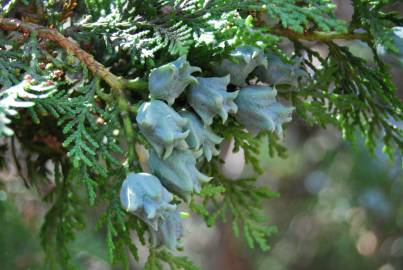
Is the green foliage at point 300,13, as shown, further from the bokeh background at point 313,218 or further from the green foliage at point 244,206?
the bokeh background at point 313,218

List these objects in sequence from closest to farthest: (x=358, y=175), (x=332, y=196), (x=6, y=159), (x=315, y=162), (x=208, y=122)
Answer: (x=208, y=122)
(x=6, y=159)
(x=358, y=175)
(x=332, y=196)
(x=315, y=162)

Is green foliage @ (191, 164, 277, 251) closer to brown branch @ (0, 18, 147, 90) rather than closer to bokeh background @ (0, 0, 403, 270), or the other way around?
brown branch @ (0, 18, 147, 90)

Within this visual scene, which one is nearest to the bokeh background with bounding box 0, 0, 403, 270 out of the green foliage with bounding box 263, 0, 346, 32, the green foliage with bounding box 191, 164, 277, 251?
the green foliage with bounding box 191, 164, 277, 251

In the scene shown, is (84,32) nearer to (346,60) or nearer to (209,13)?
(209,13)

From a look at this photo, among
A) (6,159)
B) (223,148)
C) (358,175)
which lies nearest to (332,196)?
(358,175)

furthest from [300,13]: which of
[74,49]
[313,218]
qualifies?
[313,218]
